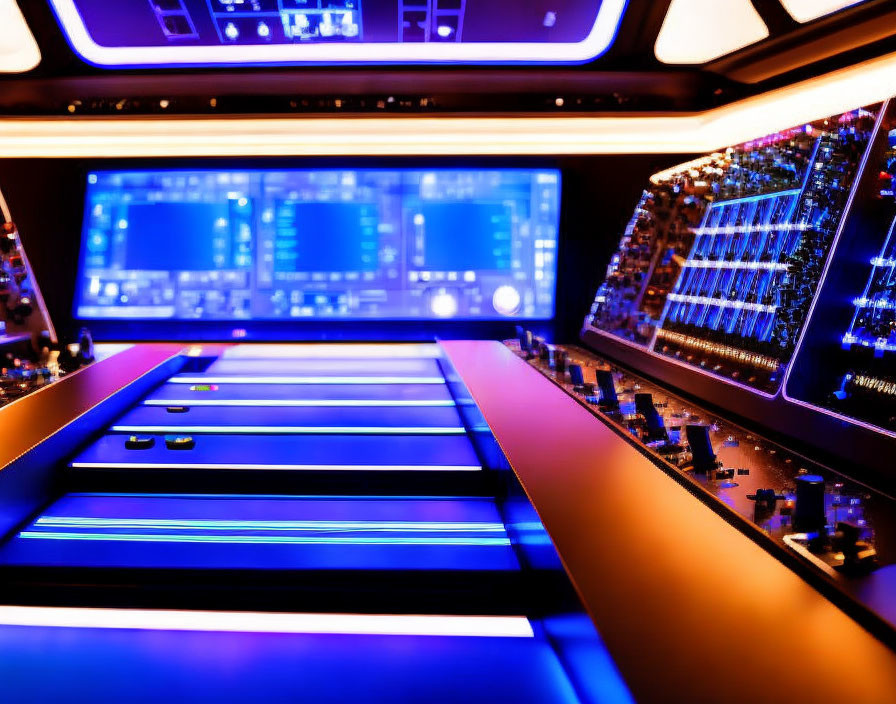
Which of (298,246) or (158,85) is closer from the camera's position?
(158,85)

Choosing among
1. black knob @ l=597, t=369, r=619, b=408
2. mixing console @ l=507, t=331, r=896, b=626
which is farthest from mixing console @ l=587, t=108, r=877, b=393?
black knob @ l=597, t=369, r=619, b=408

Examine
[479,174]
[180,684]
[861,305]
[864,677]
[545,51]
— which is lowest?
[180,684]

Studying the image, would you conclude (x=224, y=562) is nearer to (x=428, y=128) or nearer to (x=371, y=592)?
(x=371, y=592)

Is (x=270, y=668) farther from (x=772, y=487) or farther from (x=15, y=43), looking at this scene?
(x=15, y=43)

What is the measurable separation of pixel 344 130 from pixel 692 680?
2.98m

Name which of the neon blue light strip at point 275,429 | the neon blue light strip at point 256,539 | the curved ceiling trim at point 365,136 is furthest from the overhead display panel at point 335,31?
the neon blue light strip at point 256,539

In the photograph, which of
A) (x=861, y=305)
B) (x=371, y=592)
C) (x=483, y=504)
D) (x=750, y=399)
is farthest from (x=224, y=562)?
(x=861, y=305)

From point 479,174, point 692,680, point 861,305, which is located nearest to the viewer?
point 692,680

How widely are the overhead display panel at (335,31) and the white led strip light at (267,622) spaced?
2039 millimetres

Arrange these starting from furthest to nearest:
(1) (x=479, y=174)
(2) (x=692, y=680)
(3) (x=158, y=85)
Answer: (1) (x=479, y=174) < (3) (x=158, y=85) < (2) (x=692, y=680)

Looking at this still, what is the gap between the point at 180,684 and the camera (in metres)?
0.91

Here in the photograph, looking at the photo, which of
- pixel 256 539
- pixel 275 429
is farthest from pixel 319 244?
pixel 256 539

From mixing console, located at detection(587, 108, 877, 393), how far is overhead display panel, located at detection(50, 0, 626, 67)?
773 millimetres

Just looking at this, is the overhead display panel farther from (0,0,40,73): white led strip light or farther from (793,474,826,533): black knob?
(793,474,826,533): black knob
